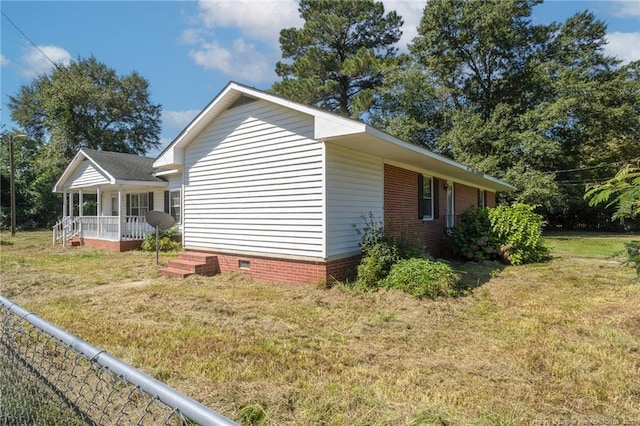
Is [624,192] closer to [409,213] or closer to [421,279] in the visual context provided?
[421,279]

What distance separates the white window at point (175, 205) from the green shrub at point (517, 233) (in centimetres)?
1254

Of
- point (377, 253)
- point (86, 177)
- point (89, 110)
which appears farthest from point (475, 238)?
point (89, 110)

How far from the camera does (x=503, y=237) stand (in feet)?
37.9

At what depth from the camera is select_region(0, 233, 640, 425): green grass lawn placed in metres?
2.94

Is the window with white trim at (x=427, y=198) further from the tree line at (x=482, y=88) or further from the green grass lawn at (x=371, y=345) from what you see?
the tree line at (x=482, y=88)

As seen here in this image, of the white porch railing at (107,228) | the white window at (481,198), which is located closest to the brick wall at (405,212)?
the white window at (481,198)

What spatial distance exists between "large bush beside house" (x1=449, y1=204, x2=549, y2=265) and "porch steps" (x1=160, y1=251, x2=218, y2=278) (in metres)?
8.07

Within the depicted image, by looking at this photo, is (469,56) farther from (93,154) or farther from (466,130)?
(93,154)

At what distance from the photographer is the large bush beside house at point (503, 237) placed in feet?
37.1

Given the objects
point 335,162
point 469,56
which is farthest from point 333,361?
point 469,56

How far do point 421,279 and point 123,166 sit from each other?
1535 centimetres

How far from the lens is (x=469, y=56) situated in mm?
26516

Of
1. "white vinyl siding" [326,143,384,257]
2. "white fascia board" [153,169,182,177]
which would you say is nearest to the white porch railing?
"white fascia board" [153,169,182,177]

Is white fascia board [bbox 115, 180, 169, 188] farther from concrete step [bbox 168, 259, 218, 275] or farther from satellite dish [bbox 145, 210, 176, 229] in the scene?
concrete step [bbox 168, 259, 218, 275]
